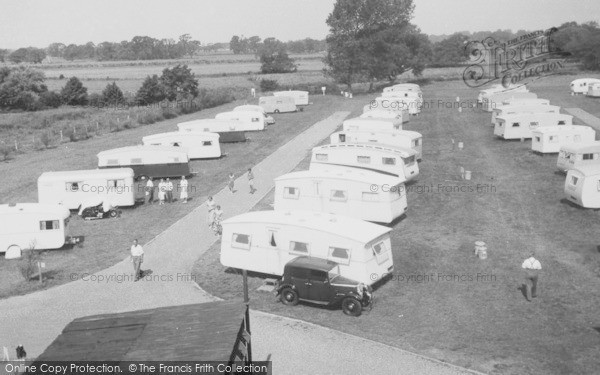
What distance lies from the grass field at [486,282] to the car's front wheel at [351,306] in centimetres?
26

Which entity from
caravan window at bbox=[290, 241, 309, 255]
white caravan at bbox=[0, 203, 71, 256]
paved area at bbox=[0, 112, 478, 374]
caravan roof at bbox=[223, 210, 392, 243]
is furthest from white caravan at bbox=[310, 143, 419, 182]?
white caravan at bbox=[0, 203, 71, 256]

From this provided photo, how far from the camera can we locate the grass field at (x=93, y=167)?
Answer: 22953mm

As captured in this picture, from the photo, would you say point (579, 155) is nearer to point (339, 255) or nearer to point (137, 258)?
point (339, 255)

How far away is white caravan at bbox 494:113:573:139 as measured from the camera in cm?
4422

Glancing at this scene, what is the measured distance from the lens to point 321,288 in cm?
1856

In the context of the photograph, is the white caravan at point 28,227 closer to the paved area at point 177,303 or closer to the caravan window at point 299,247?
the paved area at point 177,303

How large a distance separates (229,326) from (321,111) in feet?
177

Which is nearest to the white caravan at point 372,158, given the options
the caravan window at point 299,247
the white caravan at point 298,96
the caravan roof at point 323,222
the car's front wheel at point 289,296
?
the caravan roof at point 323,222

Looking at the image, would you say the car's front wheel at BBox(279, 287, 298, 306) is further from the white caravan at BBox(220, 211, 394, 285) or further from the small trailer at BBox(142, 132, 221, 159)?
the small trailer at BBox(142, 132, 221, 159)

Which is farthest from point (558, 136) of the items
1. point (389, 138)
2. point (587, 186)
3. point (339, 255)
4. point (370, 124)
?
point (339, 255)

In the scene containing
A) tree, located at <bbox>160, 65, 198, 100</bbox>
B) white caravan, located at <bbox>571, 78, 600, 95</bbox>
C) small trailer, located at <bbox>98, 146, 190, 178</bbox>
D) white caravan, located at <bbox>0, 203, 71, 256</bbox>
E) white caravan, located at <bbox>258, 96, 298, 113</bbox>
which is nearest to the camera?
white caravan, located at <bbox>0, 203, 71, 256</bbox>

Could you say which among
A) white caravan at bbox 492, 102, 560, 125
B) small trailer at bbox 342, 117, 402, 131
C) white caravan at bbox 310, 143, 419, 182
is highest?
white caravan at bbox 492, 102, 560, 125

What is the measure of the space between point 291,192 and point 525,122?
81.4ft

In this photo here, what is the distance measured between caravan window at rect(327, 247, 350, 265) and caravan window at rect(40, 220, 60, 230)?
37.2ft
